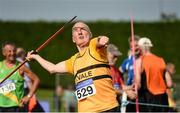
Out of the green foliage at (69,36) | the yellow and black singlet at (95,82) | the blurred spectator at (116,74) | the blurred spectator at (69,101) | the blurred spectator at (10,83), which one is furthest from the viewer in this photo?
the green foliage at (69,36)

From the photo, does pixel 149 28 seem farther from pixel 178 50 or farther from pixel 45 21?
pixel 45 21

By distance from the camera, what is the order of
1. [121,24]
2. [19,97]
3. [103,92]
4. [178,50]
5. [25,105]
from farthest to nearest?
[121,24], [178,50], [25,105], [19,97], [103,92]

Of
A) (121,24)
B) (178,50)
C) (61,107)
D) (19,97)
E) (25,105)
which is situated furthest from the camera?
(121,24)

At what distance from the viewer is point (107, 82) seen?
8828 mm

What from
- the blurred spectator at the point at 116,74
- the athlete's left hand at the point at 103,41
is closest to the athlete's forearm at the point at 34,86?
the blurred spectator at the point at 116,74

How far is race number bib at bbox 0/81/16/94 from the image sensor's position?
446 inches

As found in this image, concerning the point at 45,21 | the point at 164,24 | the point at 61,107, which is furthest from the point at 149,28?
the point at 61,107

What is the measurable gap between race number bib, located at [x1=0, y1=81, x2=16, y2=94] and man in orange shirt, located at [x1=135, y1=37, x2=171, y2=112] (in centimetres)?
216

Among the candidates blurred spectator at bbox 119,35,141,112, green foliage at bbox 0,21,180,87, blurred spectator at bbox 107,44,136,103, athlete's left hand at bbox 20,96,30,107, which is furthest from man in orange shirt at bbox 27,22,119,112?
green foliage at bbox 0,21,180,87

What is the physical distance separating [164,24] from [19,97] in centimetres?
2226

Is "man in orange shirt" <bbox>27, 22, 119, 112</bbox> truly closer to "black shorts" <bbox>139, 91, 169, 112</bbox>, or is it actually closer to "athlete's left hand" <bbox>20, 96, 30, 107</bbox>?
"athlete's left hand" <bbox>20, 96, 30, 107</bbox>

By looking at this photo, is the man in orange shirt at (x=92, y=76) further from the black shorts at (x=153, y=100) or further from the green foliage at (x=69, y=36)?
the green foliage at (x=69, y=36)

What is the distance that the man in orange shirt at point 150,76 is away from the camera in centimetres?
1195

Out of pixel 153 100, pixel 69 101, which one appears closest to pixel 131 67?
pixel 153 100
